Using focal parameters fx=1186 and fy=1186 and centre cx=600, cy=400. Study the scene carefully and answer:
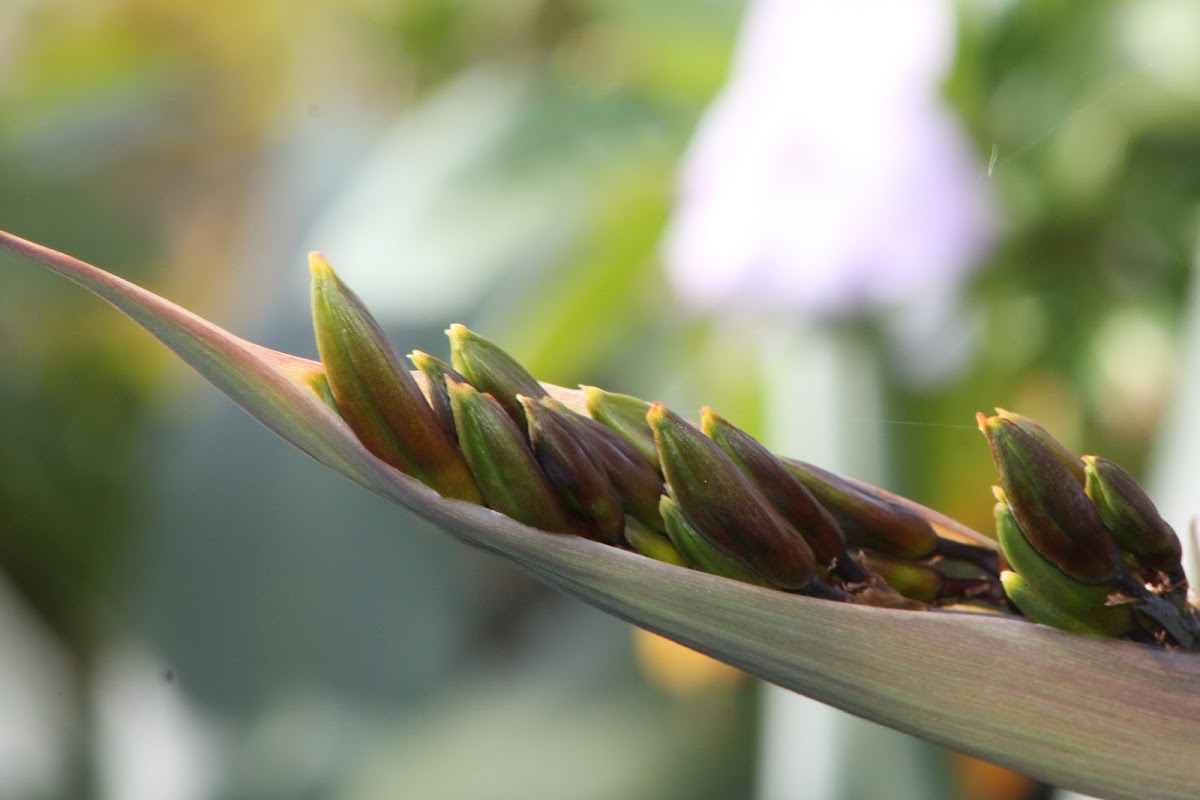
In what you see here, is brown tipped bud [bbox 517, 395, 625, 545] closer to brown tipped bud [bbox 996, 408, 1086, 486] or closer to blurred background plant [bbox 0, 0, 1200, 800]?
brown tipped bud [bbox 996, 408, 1086, 486]

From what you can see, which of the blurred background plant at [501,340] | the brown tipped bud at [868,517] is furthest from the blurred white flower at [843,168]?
the brown tipped bud at [868,517]

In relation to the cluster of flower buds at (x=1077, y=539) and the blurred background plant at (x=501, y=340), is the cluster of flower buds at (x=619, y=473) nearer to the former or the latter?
the cluster of flower buds at (x=1077, y=539)

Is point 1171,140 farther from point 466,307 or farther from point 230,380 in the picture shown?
point 230,380

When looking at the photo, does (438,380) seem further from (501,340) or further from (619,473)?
(501,340)

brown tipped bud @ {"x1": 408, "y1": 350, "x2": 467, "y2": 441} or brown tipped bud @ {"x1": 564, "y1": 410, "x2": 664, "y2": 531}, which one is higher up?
brown tipped bud @ {"x1": 408, "y1": 350, "x2": 467, "y2": 441}

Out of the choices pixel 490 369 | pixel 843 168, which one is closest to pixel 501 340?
pixel 843 168

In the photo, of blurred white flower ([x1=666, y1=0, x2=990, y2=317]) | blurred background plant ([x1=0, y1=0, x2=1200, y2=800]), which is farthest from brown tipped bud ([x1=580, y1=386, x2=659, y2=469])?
blurred white flower ([x1=666, y1=0, x2=990, y2=317])
